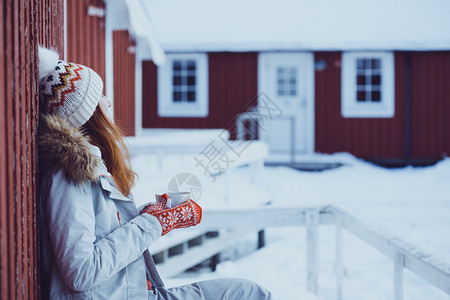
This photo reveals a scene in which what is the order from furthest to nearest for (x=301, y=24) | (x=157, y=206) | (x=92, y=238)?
1. (x=301, y=24)
2. (x=157, y=206)
3. (x=92, y=238)

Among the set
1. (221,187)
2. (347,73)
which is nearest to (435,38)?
(347,73)

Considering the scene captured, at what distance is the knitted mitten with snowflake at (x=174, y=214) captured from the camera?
1.71 meters

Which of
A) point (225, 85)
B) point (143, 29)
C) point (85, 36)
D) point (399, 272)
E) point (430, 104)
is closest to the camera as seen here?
point (399, 272)

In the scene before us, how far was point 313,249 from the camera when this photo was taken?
9.48ft

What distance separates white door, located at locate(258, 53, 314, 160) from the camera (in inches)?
516

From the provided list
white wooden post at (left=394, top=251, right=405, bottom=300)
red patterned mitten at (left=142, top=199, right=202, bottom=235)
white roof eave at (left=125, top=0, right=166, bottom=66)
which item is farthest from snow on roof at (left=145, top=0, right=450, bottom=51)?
red patterned mitten at (left=142, top=199, right=202, bottom=235)

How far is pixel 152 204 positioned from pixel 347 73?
12.0 meters

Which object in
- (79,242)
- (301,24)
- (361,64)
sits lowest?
(79,242)

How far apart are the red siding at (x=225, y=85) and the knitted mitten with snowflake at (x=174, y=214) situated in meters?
11.6

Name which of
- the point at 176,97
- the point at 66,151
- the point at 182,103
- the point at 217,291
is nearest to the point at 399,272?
the point at 217,291

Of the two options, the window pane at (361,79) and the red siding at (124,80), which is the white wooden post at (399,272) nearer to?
the red siding at (124,80)

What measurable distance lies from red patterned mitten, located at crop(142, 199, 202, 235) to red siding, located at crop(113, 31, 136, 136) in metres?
6.77

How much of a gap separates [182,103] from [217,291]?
11.9 metres

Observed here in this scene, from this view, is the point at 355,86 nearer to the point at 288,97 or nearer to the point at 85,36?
the point at 288,97
